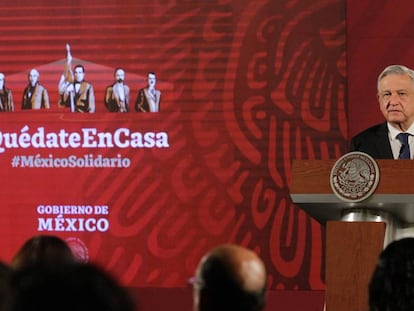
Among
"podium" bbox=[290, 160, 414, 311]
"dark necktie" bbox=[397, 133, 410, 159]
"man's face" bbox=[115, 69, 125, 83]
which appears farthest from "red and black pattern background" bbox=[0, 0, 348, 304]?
"podium" bbox=[290, 160, 414, 311]

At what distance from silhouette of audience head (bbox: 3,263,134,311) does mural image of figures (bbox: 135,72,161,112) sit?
4746 mm

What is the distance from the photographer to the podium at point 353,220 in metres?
2.60

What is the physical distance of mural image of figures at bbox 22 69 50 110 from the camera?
545 centimetres

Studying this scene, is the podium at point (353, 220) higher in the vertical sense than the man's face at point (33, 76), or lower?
lower

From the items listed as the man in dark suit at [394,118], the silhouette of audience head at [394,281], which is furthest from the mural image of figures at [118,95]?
the silhouette of audience head at [394,281]

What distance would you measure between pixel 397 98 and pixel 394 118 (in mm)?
173

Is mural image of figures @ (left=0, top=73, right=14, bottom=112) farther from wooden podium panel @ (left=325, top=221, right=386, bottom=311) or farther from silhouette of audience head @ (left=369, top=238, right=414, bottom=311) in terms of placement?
silhouette of audience head @ (left=369, top=238, right=414, bottom=311)

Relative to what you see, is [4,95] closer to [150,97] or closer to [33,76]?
[33,76]

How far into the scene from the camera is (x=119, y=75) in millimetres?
5402

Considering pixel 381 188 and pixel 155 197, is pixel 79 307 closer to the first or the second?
pixel 381 188

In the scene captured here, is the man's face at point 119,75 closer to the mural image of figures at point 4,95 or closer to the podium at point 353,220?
the mural image of figures at point 4,95

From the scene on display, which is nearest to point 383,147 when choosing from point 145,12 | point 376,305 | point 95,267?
point 145,12

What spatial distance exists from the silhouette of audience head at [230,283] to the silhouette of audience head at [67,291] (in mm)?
597

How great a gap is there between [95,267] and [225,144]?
15.6ft
